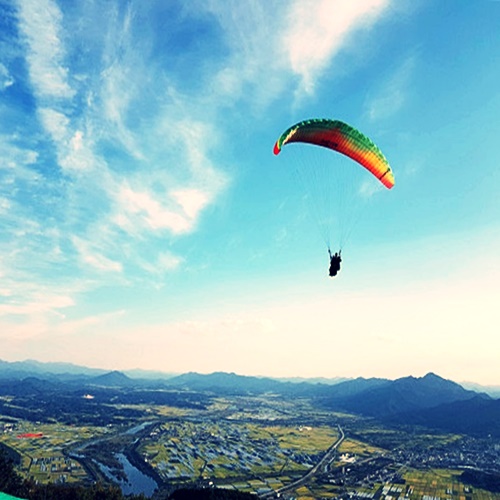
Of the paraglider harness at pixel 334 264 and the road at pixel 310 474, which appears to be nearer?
the paraglider harness at pixel 334 264

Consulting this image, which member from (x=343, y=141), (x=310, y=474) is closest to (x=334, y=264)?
(x=343, y=141)

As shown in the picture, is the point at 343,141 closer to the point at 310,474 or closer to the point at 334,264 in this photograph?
the point at 334,264

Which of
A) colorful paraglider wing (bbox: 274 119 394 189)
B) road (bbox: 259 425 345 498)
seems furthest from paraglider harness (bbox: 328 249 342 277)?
road (bbox: 259 425 345 498)

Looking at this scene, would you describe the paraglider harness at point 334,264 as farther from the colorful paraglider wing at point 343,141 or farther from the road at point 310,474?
the road at point 310,474

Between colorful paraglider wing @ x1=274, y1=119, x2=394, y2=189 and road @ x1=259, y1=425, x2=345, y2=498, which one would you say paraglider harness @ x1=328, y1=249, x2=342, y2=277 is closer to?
colorful paraglider wing @ x1=274, y1=119, x2=394, y2=189

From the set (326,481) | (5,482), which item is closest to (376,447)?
(326,481)

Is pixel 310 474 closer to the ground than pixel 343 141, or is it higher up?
closer to the ground

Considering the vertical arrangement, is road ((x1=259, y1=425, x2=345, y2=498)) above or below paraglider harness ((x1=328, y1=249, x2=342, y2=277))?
below

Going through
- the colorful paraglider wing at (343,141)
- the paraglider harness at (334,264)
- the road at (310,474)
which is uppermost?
the colorful paraglider wing at (343,141)

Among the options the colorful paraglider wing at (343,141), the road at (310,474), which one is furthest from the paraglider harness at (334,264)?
the road at (310,474)
